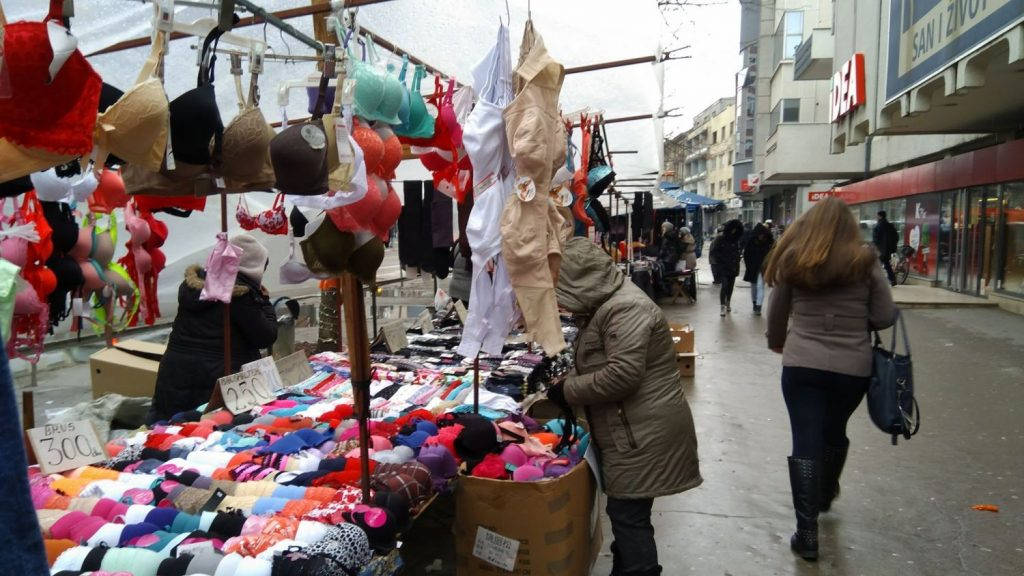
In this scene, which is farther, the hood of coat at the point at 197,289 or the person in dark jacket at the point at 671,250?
the person in dark jacket at the point at 671,250

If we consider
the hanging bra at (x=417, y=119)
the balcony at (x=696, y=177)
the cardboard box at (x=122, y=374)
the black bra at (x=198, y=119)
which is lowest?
the cardboard box at (x=122, y=374)

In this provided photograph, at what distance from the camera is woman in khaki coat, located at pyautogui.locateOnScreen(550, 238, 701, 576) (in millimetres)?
2742

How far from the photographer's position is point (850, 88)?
13.3m

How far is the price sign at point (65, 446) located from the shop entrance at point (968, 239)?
45.8ft

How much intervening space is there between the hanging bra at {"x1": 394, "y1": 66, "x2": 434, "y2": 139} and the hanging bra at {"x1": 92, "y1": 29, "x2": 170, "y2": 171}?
1.23 m

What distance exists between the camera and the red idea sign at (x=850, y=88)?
506 inches

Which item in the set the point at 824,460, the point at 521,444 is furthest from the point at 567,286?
the point at 824,460

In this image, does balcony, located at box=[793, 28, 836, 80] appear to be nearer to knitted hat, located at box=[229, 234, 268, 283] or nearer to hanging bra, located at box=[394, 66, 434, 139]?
hanging bra, located at box=[394, 66, 434, 139]

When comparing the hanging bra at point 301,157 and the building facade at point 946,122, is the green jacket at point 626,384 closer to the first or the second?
the hanging bra at point 301,157

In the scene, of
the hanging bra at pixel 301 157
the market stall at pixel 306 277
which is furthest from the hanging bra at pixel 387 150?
the hanging bra at pixel 301 157

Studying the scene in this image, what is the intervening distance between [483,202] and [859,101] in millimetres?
12581

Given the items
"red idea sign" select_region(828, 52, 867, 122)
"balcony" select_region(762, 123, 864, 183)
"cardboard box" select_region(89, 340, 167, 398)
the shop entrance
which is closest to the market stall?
"cardboard box" select_region(89, 340, 167, 398)

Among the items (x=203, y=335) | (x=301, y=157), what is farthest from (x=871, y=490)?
(x=203, y=335)

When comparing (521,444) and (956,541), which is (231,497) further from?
(956,541)
